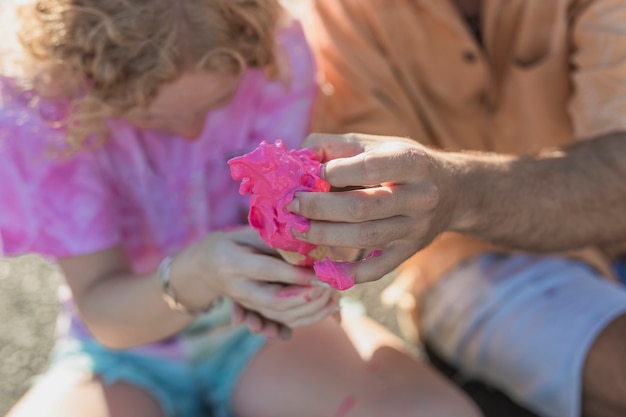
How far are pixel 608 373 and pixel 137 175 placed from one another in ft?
3.48

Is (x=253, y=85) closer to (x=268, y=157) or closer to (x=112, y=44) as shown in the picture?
(x=112, y=44)

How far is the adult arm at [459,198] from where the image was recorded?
3.73 ft

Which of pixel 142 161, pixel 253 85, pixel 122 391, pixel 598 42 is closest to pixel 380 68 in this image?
pixel 253 85

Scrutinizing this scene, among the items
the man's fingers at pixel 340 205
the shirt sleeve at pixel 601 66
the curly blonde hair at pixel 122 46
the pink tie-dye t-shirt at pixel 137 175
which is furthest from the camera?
the shirt sleeve at pixel 601 66

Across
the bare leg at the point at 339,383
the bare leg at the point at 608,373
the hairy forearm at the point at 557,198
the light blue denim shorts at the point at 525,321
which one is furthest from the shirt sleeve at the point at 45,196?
the bare leg at the point at 608,373

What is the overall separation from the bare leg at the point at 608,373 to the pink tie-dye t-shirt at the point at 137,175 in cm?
78

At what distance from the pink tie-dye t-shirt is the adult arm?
1.37 ft

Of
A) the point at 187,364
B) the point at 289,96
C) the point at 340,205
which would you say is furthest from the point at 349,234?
the point at 187,364

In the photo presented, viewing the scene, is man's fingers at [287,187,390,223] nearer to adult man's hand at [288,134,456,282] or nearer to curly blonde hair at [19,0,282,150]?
adult man's hand at [288,134,456,282]

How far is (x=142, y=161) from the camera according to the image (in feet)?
5.12

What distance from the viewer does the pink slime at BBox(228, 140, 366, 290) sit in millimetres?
1131

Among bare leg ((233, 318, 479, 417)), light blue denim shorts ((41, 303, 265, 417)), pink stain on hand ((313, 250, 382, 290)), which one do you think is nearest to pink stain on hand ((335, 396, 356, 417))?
bare leg ((233, 318, 479, 417))

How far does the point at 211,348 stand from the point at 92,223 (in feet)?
1.31

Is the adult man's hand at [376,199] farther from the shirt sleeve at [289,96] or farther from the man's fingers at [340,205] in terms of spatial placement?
the shirt sleeve at [289,96]
